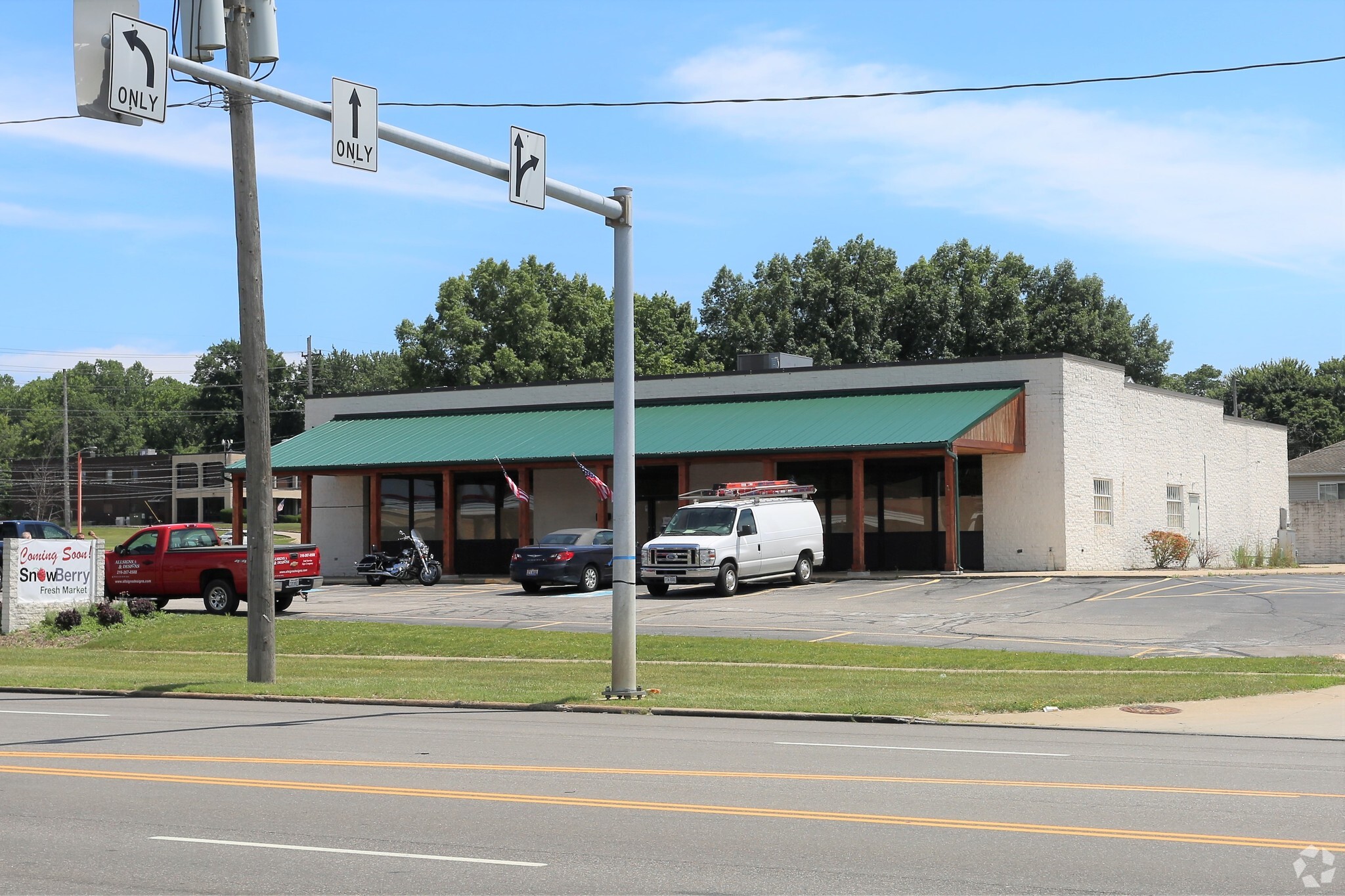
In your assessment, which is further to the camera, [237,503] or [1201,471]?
[237,503]

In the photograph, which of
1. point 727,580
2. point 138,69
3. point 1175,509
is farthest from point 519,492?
point 138,69

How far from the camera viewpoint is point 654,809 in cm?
950

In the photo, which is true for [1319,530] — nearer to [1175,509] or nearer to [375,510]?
[1175,509]

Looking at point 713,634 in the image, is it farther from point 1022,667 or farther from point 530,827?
point 530,827

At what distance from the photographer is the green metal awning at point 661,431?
3722 centimetres

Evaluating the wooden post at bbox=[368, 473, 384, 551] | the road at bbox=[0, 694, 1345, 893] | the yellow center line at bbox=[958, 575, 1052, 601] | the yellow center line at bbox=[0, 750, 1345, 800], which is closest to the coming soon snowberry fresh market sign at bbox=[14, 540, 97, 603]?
Result: the road at bbox=[0, 694, 1345, 893]

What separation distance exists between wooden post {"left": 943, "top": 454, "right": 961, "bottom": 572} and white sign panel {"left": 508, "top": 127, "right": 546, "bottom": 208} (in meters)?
21.5

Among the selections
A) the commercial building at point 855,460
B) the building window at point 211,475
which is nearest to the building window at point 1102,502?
the commercial building at point 855,460

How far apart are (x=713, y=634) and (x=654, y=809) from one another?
15924 mm

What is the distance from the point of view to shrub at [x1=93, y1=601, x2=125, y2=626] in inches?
1116

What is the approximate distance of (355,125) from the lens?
13.8 meters

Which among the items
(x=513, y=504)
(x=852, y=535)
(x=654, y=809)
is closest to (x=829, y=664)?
(x=654, y=809)

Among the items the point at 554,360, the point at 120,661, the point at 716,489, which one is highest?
the point at 554,360

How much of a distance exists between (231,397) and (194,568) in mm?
98149
